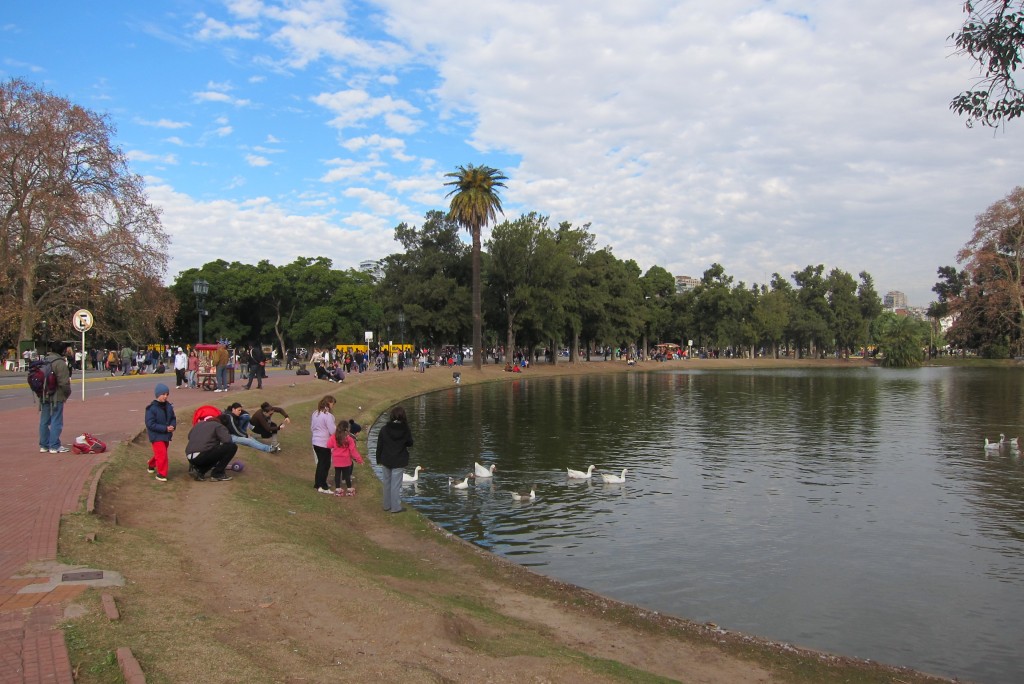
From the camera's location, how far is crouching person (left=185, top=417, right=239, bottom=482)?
12.9 meters

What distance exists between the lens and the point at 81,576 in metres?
7.14

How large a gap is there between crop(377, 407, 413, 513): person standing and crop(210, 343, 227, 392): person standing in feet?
54.3

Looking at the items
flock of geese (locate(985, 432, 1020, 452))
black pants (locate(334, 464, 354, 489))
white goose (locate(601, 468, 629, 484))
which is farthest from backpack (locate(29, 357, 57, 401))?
flock of geese (locate(985, 432, 1020, 452))

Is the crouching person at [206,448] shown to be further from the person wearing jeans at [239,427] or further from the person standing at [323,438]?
the person wearing jeans at [239,427]

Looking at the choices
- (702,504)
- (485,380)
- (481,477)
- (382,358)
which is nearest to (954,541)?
(702,504)

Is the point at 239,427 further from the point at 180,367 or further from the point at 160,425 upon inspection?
A: the point at 180,367

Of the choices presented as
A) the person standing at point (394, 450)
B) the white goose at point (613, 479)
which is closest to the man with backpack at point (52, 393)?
the person standing at point (394, 450)

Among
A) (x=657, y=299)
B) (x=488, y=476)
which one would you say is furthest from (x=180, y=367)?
(x=657, y=299)

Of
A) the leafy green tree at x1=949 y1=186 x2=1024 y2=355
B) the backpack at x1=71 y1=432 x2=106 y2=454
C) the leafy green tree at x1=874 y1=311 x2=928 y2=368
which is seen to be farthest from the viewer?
the leafy green tree at x1=874 y1=311 x2=928 y2=368

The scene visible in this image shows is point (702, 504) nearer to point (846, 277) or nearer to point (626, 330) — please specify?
point (626, 330)

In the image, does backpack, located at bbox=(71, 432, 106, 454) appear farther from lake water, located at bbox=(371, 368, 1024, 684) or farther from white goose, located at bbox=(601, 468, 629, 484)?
white goose, located at bbox=(601, 468, 629, 484)

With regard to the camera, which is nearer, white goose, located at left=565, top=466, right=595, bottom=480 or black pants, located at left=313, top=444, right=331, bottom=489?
black pants, located at left=313, top=444, right=331, bottom=489

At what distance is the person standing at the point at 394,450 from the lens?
12898mm

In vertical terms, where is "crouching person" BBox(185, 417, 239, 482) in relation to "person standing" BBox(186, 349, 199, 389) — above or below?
below
